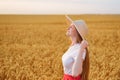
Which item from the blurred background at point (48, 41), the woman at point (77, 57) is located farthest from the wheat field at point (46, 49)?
the woman at point (77, 57)

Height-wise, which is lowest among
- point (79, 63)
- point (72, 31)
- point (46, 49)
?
point (79, 63)

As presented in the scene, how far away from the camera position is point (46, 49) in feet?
22.5

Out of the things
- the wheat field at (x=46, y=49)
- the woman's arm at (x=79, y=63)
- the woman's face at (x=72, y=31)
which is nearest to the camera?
the woman's arm at (x=79, y=63)

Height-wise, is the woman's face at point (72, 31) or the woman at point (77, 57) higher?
the woman's face at point (72, 31)

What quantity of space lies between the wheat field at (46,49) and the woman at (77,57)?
7.26 ft

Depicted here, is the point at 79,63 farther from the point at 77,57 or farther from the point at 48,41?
the point at 48,41

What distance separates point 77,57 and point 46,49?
3776 mm

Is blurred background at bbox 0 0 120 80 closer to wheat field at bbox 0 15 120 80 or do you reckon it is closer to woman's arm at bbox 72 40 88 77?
wheat field at bbox 0 15 120 80

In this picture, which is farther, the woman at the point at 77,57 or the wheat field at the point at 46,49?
the wheat field at the point at 46,49

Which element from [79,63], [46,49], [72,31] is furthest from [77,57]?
[46,49]

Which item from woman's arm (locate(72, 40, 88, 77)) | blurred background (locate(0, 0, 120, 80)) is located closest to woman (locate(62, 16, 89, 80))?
woman's arm (locate(72, 40, 88, 77))

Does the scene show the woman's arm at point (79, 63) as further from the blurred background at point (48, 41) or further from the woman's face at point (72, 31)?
the blurred background at point (48, 41)

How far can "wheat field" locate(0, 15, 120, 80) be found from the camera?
18.4 feet

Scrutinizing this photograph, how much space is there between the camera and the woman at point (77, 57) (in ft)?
10.2
